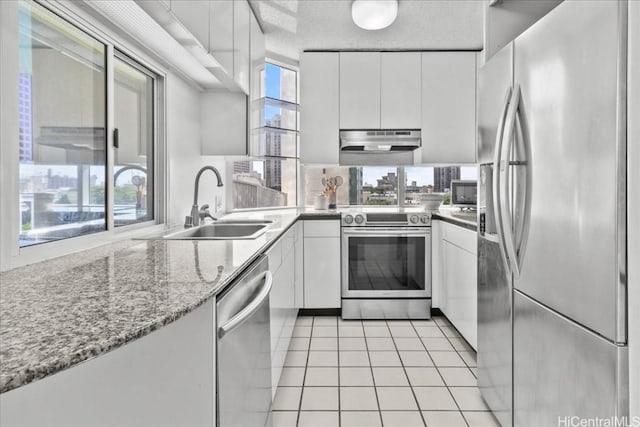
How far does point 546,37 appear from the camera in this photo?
1402 mm

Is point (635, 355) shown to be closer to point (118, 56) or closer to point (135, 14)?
point (135, 14)

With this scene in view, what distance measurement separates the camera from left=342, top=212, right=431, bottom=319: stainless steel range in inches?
136

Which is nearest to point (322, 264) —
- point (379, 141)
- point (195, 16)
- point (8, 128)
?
point (379, 141)

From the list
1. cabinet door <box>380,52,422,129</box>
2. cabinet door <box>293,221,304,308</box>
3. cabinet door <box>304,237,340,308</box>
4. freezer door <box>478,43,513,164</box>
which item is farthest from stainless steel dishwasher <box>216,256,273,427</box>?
cabinet door <box>380,52,422,129</box>

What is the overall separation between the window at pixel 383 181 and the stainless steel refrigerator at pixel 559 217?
2324mm

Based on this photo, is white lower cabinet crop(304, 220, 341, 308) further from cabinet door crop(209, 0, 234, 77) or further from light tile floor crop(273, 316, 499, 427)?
cabinet door crop(209, 0, 234, 77)

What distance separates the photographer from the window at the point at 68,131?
4.38 feet

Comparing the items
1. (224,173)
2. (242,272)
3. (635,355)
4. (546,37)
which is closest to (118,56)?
(242,272)

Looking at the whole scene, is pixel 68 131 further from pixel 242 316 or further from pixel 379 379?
pixel 379 379

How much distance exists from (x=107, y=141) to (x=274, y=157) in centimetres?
225

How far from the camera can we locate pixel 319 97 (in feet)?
12.3

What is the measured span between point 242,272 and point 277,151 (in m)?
2.88

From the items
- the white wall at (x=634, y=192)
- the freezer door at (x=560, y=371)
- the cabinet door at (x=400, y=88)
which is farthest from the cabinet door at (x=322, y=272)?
the white wall at (x=634, y=192)

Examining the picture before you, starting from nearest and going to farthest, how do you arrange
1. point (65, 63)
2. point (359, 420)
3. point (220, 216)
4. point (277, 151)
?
point (65, 63) → point (359, 420) → point (220, 216) → point (277, 151)
